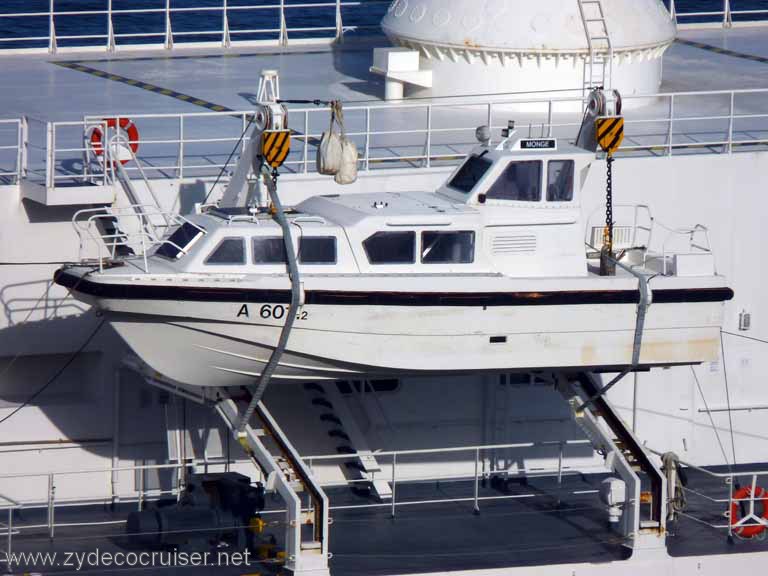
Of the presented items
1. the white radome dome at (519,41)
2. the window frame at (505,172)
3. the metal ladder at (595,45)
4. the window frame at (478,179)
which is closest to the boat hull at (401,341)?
the window frame at (505,172)

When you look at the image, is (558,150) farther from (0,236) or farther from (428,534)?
(0,236)

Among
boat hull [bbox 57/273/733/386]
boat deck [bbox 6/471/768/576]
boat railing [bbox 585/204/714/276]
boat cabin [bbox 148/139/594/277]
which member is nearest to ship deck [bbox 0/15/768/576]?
boat deck [bbox 6/471/768/576]

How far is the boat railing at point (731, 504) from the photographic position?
14.6 meters

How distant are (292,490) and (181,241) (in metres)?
2.55

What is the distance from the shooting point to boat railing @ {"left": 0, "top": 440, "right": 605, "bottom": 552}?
15.3 metres

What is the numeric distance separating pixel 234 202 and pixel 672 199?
5.27m

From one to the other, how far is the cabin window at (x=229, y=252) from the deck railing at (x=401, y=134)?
2443mm

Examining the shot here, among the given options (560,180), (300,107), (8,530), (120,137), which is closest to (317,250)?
(560,180)

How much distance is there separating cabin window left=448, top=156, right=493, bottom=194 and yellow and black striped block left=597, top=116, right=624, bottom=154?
1307 mm

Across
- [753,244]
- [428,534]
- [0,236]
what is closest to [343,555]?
[428,534]

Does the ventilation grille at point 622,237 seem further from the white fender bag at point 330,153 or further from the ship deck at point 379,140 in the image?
the white fender bag at point 330,153

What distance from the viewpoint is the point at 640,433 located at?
16891 mm

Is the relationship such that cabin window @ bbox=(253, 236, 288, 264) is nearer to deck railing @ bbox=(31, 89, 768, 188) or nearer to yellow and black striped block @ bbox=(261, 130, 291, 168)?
yellow and black striped block @ bbox=(261, 130, 291, 168)

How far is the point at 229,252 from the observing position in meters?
13.3
